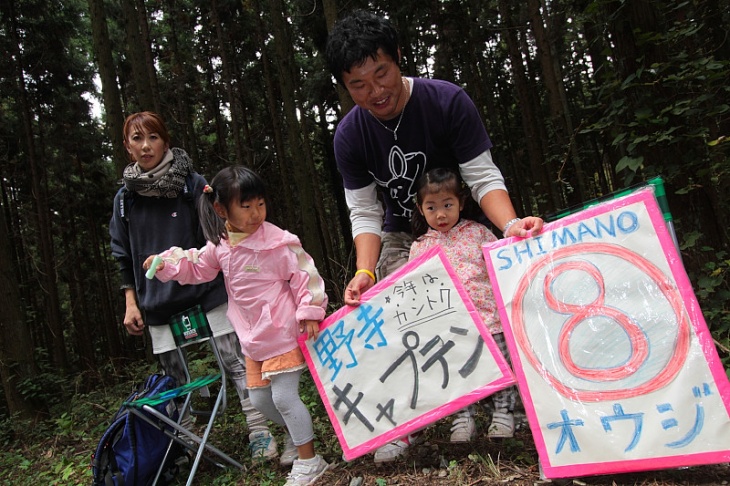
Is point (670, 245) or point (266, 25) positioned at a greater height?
point (266, 25)

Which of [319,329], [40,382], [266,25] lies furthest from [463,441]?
[266,25]

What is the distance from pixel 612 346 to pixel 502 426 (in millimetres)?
717

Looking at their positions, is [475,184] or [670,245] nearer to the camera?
[670,245]

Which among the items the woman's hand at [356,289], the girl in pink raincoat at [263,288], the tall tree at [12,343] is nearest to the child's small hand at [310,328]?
the girl in pink raincoat at [263,288]

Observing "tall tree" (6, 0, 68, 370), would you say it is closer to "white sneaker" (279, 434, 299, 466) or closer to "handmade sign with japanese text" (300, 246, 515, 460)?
"white sneaker" (279, 434, 299, 466)

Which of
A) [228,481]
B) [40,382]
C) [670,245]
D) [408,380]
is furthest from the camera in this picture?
[40,382]

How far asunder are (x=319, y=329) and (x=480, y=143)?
1.26 m

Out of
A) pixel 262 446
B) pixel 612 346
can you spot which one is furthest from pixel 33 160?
pixel 612 346

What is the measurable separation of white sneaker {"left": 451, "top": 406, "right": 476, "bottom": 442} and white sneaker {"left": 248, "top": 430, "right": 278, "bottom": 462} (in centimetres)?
112

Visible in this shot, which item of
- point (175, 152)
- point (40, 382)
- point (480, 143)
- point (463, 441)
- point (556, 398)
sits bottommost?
point (463, 441)

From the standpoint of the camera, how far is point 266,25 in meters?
14.3

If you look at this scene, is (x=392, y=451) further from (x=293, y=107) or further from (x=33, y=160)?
(x=33, y=160)

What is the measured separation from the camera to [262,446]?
2.98 m

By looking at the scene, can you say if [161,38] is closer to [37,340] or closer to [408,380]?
[37,340]
